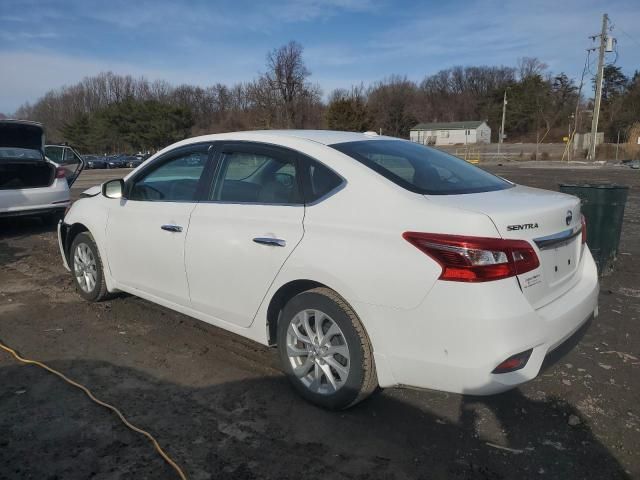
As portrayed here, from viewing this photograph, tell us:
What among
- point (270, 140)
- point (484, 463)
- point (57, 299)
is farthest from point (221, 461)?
point (57, 299)

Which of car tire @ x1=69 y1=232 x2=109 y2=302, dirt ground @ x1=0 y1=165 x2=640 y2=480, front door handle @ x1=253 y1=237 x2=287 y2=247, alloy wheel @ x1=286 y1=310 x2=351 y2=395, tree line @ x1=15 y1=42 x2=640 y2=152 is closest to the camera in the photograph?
dirt ground @ x1=0 y1=165 x2=640 y2=480

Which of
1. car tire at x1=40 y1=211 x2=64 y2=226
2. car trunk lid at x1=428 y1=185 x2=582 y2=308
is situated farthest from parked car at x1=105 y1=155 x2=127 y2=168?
car trunk lid at x1=428 y1=185 x2=582 y2=308

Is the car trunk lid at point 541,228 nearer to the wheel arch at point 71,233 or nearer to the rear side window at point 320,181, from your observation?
the rear side window at point 320,181

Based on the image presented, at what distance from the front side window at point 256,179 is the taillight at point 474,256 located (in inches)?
38.9

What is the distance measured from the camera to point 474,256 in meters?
2.47

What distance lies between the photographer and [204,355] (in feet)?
12.8

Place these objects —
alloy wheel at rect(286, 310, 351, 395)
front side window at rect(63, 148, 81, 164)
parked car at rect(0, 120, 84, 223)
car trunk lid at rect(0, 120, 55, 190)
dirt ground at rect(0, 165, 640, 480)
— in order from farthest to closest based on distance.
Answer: front side window at rect(63, 148, 81, 164) → car trunk lid at rect(0, 120, 55, 190) → parked car at rect(0, 120, 84, 223) → alloy wheel at rect(286, 310, 351, 395) → dirt ground at rect(0, 165, 640, 480)

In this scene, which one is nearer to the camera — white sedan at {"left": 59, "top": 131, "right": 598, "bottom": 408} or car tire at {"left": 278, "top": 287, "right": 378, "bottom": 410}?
white sedan at {"left": 59, "top": 131, "right": 598, "bottom": 408}

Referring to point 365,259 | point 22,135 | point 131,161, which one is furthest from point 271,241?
point 131,161

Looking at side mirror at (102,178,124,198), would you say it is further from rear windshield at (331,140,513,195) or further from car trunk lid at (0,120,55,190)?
car trunk lid at (0,120,55,190)

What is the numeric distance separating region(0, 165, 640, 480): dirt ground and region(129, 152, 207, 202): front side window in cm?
117

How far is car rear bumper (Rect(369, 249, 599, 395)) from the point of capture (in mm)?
2461

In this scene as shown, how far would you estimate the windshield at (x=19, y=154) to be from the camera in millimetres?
9109

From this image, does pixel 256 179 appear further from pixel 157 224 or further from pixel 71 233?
pixel 71 233
